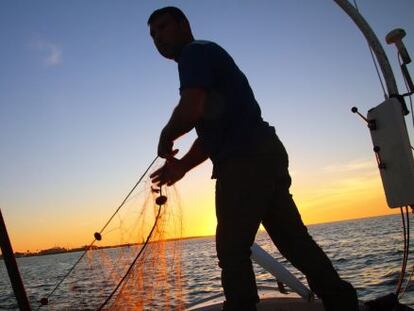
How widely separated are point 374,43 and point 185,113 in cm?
326

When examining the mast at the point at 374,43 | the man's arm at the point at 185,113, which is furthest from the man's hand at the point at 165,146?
the mast at the point at 374,43

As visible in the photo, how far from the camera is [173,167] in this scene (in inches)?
120

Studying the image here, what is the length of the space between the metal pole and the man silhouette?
42.8 inches

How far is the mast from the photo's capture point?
14.8ft

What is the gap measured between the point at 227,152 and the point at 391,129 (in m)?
2.43

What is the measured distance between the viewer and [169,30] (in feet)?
9.47

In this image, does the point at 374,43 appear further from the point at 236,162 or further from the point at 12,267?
the point at 12,267

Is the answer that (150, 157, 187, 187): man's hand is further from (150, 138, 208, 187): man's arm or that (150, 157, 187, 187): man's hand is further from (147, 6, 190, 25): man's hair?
(147, 6, 190, 25): man's hair

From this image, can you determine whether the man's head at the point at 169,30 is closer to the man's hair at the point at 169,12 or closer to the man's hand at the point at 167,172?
the man's hair at the point at 169,12

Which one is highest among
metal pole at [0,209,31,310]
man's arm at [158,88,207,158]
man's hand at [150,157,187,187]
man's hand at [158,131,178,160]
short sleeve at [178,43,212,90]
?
short sleeve at [178,43,212,90]

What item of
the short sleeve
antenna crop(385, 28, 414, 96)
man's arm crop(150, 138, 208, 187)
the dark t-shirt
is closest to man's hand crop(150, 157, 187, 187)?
man's arm crop(150, 138, 208, 187)

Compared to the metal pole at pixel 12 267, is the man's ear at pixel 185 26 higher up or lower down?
higher up

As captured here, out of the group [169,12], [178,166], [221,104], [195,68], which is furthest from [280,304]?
[169,12]

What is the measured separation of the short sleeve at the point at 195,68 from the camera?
242 centimetres
